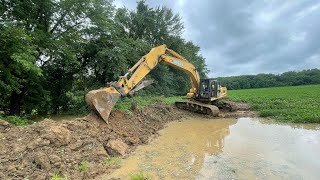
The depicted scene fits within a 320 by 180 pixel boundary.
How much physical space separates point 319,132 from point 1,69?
13018 mm

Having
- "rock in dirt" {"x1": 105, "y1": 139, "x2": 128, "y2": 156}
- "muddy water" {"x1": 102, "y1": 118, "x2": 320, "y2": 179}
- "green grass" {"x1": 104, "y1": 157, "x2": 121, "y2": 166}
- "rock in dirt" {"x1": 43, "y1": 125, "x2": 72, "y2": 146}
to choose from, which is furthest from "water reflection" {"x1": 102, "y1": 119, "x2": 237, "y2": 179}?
"rock in dirt" {"x1": 43, "y1": 125, "x2": 72, "y2": 146}

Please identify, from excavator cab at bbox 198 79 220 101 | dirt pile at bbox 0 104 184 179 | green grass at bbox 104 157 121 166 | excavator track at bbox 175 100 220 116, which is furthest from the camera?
excavator cab at bbox 198 79 220 101

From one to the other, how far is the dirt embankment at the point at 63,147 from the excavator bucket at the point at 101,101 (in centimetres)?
27

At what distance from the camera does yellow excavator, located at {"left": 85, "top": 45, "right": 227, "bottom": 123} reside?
8.55 m

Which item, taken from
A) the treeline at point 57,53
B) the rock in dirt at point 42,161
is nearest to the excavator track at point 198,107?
the treeline at point 57,53

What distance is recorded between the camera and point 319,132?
9.62 m

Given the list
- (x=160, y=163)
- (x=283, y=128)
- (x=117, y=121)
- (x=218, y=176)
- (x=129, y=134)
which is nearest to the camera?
(x=218, y=176)

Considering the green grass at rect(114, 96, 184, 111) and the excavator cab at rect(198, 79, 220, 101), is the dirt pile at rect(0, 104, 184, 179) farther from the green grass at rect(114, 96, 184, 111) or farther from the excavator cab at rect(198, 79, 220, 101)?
the excavator cab at rect(198, 79, 220, 101)

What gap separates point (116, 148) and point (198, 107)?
872 cm

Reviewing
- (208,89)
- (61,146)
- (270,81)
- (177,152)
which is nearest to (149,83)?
(177,152)

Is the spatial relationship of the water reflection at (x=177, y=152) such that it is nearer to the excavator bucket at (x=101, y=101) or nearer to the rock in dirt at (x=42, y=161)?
the rock in dirt at (x=42, y=161)

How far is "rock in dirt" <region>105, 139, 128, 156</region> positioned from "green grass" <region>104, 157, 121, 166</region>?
31 cm

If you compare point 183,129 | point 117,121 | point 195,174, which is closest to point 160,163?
point 195,174

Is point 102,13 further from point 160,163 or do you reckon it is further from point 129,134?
point 160,163
